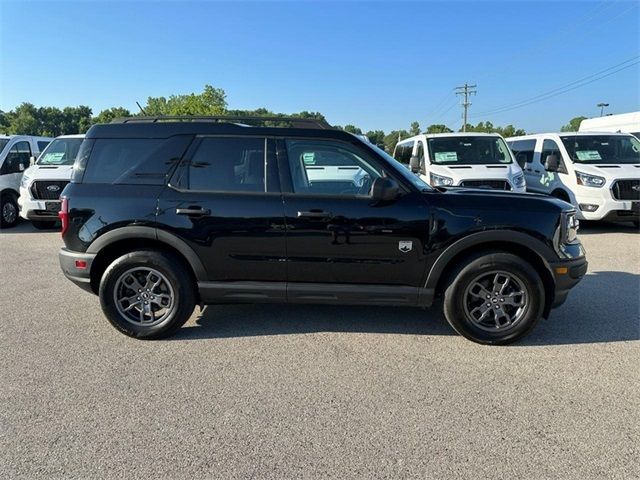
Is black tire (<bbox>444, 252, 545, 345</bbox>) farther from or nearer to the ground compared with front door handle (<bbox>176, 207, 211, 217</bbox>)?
nearer to the ground

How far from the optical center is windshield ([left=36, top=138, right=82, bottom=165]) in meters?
9.94

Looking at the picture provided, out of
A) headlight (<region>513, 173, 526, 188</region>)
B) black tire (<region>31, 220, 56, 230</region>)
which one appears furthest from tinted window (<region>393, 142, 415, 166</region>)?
black tire (<region>31, 220, 56, 230</region>)

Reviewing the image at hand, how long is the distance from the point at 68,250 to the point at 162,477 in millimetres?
2578

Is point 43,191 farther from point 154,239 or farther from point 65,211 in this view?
point 154,239

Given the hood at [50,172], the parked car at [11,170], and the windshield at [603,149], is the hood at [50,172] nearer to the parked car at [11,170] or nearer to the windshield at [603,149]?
the parked car at [11,170]

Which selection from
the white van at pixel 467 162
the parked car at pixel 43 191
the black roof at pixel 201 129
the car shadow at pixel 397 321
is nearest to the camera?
the black roof at pixel 201 129

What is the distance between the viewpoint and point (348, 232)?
3744 millimetres

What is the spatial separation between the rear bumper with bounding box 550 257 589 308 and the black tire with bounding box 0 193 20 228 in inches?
442

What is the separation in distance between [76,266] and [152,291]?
2.34 feet

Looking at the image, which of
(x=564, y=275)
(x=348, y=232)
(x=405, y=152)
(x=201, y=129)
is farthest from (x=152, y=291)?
(x=405, y=152)

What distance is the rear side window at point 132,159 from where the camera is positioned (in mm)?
3916

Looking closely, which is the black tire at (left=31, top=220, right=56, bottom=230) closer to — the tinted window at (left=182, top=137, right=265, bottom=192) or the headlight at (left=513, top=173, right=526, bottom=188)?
the tinted window at (left=182, top=137, right=265, bottom=192)

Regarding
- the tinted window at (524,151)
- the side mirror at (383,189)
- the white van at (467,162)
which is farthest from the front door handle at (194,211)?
the tinted window at (524,151)

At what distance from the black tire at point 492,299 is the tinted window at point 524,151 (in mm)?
7616
